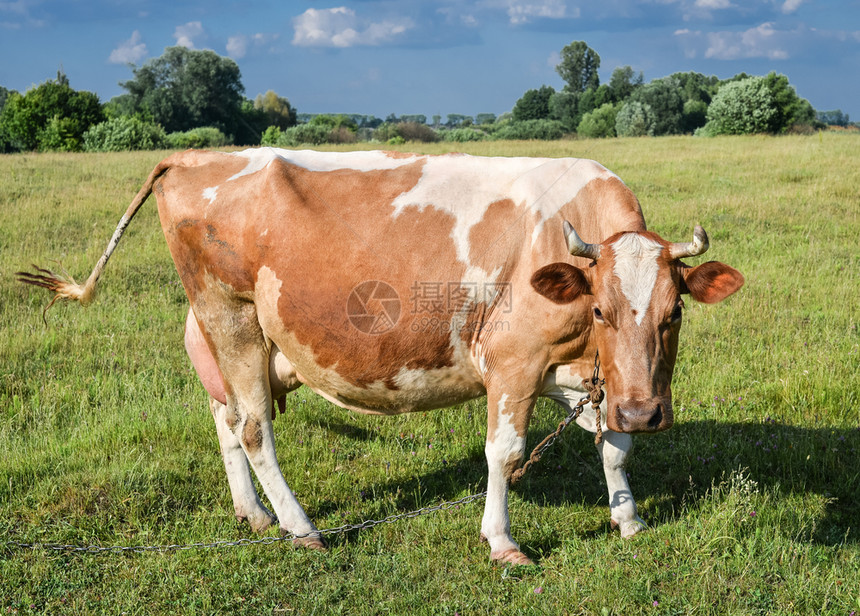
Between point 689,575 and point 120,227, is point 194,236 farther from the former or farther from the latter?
point 689,575

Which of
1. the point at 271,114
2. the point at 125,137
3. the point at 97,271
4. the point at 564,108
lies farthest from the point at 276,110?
the point at 97,271

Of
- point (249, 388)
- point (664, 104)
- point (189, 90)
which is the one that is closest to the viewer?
point (249, 388)

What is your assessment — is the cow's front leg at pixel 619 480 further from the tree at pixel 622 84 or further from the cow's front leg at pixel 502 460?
the tree at pixel 622 84

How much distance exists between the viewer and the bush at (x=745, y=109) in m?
51.5

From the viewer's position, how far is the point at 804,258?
11148 mm

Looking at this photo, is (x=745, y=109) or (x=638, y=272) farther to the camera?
(x=745, y=109)

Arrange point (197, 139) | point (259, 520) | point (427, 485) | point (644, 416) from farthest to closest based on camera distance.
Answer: point (197, 139) < point (427, 485) < point (259, 520) < point (644, 416)

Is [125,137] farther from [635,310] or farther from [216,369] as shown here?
[635,310]

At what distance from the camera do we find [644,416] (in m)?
3.76

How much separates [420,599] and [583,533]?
1411mm

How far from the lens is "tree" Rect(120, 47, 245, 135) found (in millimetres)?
64750

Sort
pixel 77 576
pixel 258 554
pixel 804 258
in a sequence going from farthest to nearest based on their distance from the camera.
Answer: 1. pixel 804 258
2. pixel 258 554
3. pixel 77 576

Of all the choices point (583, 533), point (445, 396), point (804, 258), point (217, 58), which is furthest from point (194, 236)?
point (217, 58)

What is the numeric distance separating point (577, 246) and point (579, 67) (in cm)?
12629
